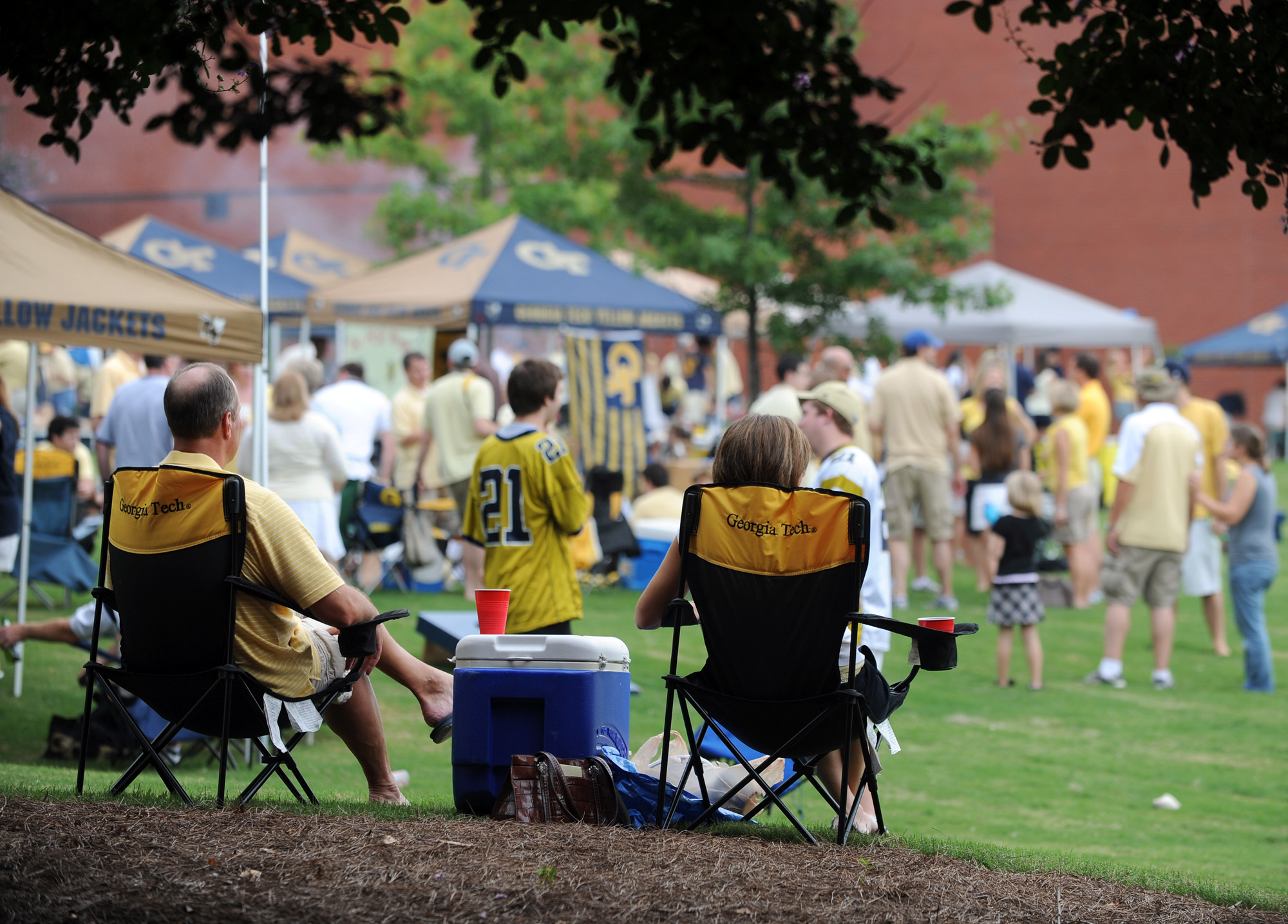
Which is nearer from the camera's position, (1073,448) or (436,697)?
(436,697)

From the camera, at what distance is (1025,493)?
9.50m

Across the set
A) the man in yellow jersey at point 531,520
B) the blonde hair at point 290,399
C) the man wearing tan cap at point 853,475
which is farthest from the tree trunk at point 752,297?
the man in yellow jersey at point 531,520

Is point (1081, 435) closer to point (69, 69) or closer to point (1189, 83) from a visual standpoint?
point (1189, 83)

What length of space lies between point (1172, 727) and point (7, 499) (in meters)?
7.94

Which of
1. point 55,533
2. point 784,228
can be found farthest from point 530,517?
point 784,228

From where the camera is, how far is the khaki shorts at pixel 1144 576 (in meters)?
9.52

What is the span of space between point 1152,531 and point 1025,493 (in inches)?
36.3

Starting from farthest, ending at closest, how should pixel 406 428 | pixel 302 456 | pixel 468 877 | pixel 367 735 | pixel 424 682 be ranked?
pixel 406 428
pixel 302 456
pixel 424 682
pixel 367 735
pixel 468 877

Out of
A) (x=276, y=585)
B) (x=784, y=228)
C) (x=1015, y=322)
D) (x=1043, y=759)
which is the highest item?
(x=784, y=228)

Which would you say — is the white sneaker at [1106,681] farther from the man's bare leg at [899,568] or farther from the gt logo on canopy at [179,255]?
the gt logo on canopy at [179,255]

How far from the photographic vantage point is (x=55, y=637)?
5.50m

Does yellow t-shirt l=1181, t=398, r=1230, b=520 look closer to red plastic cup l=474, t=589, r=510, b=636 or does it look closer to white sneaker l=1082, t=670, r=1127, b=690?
white sneaker l=1082, t=670, r=1127, b=690

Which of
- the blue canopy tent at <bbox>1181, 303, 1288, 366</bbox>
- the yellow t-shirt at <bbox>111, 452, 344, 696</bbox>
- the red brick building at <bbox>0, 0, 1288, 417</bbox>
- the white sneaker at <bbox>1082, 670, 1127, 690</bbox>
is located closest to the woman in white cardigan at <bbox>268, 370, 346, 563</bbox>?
the yellow t-shirt at <bbox>111, 452, 344, 696</bbox>

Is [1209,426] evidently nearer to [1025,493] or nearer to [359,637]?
[1025,493]
